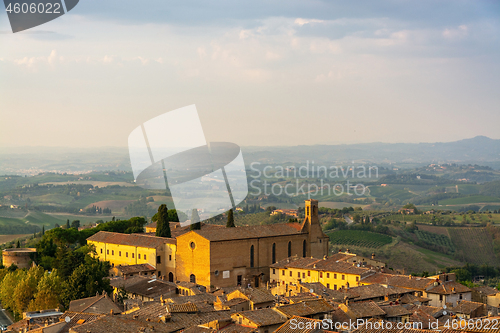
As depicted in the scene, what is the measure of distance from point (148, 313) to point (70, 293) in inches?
330

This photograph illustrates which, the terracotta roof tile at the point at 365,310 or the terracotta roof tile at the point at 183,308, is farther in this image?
the terracotta roof tile at the point at 183,308

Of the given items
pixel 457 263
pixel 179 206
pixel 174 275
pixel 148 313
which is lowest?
pixel 457 263

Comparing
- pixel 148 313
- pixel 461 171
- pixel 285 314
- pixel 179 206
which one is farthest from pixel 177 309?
pixel 461 171

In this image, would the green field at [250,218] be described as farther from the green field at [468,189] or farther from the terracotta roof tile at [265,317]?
the green field at [468,189]

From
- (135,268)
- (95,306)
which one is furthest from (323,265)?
(95,306)

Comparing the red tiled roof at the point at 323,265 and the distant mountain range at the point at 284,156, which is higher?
the distant mountain range at the point at 284,156

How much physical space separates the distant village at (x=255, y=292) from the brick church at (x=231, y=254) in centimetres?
6

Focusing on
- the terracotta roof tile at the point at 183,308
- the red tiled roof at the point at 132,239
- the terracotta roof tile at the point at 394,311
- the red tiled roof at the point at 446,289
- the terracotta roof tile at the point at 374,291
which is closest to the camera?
the terracotta roof tile at the point at 183,308

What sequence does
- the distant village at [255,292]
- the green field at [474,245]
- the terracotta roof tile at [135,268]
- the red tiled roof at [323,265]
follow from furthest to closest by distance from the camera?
the green field at [474,245] → the terracotta roof tile at [135,268] → the red tiled roof at [323,265] → the distant village at [255,292]

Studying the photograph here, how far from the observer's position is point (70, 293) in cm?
2516

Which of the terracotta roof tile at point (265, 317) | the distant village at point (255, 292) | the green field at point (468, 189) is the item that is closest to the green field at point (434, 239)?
the distant village at point (255, 292)

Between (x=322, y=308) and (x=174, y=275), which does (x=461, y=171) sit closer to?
(x=174, y=275)

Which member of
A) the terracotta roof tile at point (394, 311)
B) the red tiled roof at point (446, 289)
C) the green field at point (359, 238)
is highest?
the terracotta roof tile at point (394, 311)

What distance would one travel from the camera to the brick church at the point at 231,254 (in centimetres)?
3186
